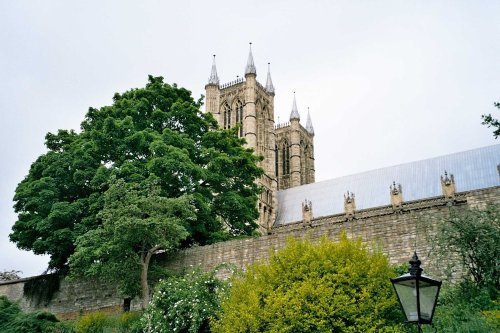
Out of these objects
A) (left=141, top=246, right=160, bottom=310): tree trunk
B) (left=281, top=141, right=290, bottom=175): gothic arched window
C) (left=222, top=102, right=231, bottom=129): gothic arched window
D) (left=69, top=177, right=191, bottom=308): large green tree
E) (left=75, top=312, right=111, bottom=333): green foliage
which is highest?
(left=222, top=102, right=231, bottom=129): gothic arched window

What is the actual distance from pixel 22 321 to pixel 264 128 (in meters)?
59.7

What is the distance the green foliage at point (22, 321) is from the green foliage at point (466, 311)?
11.4 m

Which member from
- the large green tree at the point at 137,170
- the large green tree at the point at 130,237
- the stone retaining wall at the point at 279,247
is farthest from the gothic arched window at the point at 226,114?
the large green tree at the point at 130,237

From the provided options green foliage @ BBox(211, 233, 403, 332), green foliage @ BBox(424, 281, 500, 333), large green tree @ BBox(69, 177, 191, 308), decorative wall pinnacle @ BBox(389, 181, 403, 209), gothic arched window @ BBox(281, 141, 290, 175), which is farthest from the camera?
gothic arched window @ BBox(281, 141, 290, 175)

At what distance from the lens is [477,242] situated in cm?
1166

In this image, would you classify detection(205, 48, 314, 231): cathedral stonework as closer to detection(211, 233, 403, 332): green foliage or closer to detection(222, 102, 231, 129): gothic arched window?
detection(222, 102, 231, 129): gothic arched window

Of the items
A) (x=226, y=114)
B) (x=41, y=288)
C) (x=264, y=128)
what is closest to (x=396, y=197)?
(x=264, y=128)

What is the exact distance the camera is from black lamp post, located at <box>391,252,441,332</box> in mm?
6641

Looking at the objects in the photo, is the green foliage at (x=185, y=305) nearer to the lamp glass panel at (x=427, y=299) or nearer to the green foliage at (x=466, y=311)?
the green foliage at (x=466, y=311)

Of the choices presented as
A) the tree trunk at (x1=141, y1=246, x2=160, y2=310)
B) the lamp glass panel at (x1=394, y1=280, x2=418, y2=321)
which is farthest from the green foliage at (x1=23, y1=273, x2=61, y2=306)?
the lamp glass panel at (x1=394, y1=280, x2=418, y2=321)

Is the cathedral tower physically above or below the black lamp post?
above

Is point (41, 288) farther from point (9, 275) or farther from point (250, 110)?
point (250, 110)

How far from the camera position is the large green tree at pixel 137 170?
22.2m

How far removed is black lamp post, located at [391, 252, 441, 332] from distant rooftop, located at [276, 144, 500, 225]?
4128 cm
